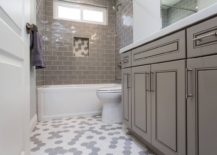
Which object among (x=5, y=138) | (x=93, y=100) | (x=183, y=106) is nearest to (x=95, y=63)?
(x=93, y=100)

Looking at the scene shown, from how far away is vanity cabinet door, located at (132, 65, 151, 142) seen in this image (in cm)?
136

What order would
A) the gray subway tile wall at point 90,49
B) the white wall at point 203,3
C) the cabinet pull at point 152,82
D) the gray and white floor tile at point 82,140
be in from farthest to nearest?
the gray subway tile wall at point 90,49 < the white wall at point 203,3 < the gray and white floor tile at point 82,140 < the cabinet pull at point 152,82

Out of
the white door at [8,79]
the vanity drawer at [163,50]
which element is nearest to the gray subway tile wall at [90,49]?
the vanity drawer at [163,50]

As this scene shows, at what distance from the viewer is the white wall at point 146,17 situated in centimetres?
227

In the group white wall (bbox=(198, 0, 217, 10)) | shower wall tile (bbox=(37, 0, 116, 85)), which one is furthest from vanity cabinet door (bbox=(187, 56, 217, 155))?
shower wall tile (bbox=(37, 0, 116, 85))

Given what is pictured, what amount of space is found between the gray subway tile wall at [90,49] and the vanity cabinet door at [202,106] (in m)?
2.03

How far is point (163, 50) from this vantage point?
45.9 inches

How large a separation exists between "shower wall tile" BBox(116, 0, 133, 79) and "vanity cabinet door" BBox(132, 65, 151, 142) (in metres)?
1.34

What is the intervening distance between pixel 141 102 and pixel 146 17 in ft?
4.77

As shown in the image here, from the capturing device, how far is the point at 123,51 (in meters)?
1.91

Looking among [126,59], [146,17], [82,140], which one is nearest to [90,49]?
[146,17]

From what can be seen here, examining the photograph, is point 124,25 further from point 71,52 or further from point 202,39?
point 202,39

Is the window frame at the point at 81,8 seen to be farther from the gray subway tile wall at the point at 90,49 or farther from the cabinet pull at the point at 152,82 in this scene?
the cabinet pull at the point at 152,82

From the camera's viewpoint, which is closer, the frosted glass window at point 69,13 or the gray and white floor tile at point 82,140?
the gray and white floor tile at point 82,140
